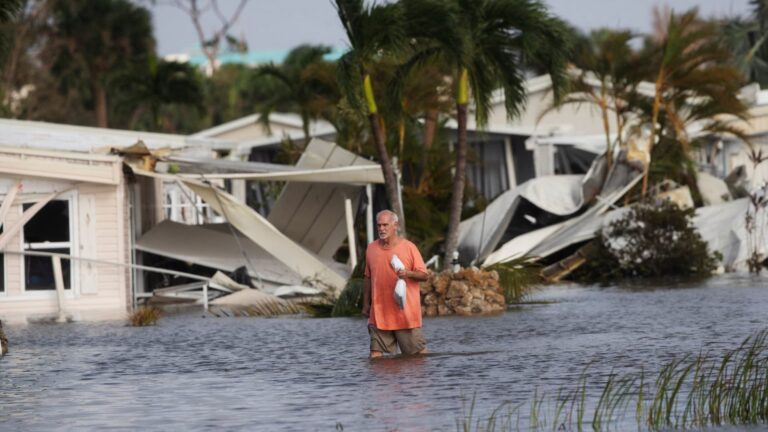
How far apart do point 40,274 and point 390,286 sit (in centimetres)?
1405

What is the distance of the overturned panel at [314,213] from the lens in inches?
1223

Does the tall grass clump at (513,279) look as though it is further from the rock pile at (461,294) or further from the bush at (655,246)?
the bush at (655,246)

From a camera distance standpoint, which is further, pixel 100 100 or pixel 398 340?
→ pixel 100 100

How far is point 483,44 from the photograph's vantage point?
26.9 meters

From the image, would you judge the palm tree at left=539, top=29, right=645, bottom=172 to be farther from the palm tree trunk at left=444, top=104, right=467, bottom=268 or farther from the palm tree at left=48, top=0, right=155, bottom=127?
the palm tree at left=48, top=0, right=155, bottom=127

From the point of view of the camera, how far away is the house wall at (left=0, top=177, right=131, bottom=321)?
26672 millimetres

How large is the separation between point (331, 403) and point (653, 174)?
1027 inches

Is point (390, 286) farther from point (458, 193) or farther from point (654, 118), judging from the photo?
point (654, 118)

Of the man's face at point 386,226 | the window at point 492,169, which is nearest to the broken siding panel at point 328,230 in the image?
the window at point 492,169

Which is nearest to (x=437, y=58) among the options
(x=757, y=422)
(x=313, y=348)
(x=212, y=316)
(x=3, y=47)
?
(x=212, y=316)

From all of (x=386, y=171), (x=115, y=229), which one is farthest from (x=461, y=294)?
(x=115, y=229)

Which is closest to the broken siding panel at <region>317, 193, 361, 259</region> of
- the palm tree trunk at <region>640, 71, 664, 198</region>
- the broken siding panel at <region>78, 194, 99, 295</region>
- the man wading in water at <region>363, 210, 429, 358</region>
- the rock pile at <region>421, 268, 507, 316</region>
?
the broken siding panel at <region>78, 194, 99, 295</region>

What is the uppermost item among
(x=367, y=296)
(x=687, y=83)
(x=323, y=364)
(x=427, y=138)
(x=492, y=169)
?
(x=687, y=83)

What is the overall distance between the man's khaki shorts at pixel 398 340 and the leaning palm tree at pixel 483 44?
1137 centimetres
